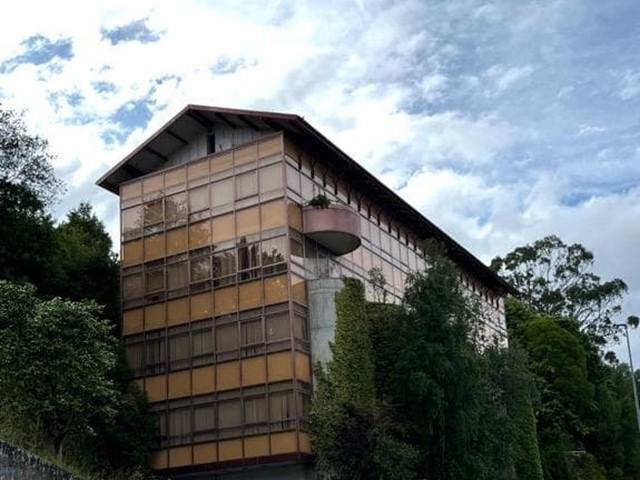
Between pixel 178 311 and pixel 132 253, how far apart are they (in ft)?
13.0

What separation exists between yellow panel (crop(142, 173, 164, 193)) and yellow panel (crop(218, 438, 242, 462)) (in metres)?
11.6

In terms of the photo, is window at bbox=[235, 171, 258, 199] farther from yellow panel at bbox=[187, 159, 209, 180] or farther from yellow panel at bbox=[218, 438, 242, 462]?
yellow panel at bbox=[218, 438, 242, 462]

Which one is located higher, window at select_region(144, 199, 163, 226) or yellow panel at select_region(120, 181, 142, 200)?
yellow panel at select_region(120, 181, 142, 200)

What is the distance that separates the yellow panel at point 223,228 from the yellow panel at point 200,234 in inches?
10.7

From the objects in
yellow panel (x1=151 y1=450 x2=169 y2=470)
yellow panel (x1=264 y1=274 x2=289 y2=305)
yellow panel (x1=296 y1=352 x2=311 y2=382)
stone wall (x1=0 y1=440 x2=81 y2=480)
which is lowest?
stone wall (x1=0 y1=440 x2=81 y2=480)

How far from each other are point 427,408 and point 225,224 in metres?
10.8

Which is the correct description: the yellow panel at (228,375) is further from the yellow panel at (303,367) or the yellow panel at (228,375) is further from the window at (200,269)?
the window at (200,269)

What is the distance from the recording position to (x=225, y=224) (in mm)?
41719

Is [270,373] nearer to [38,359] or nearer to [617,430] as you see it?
[38,359]

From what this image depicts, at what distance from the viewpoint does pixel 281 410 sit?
38281mm

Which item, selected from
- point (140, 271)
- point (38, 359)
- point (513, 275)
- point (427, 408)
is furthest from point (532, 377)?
point (513, 275)

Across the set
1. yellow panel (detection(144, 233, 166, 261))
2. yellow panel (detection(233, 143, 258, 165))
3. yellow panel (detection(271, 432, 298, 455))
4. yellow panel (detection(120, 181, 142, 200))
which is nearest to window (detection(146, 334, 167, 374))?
yellow panel (detection(144, 233, 166, 261))

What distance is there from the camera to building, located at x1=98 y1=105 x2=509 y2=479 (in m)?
39.0

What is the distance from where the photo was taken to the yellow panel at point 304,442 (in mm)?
37719
